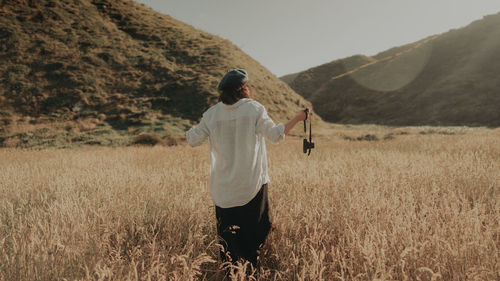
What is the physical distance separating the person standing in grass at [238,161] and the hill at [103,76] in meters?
14.4

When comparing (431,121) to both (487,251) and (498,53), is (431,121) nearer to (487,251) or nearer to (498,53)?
(498,53)

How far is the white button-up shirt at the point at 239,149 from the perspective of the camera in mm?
2174

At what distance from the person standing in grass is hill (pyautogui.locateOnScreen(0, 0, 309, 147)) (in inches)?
567

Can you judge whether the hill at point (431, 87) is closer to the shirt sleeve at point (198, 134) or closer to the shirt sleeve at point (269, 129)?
the shirt sleeve at point (269, 129)

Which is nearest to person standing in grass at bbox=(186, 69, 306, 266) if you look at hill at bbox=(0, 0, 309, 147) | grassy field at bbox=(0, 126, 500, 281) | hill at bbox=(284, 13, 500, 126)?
grassy field at bbox=(0, 126, 500, 281)

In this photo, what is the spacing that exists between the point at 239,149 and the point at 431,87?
2331 inches

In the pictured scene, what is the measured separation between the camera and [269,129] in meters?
2.10

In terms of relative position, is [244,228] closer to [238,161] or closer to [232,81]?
[238,161]

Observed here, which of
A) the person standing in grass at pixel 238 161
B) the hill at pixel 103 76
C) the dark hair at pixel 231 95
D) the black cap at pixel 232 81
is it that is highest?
the hill at pixel 103 76

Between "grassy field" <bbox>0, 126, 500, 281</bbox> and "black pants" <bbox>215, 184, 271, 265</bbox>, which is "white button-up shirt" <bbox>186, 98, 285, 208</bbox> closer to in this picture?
"black pants" <bbox>215, 184, 271, 265</bbox>

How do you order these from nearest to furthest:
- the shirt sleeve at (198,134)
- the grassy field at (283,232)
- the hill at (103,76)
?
the grassy field at (283,232)
the shirt sleeve at (198,134)
the hill at (103,76)

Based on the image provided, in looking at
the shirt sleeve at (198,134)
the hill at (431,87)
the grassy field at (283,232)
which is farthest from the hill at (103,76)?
the hill at (431,87)

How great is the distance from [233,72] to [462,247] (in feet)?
8.07

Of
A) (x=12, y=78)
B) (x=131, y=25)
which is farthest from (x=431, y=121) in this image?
(x=12, y=78)
